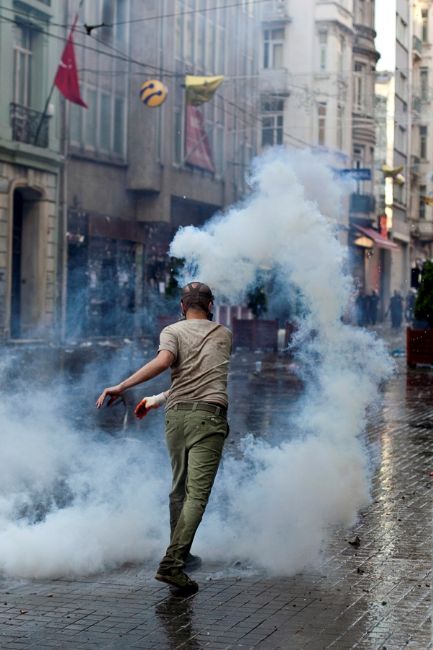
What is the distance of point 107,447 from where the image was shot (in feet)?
36.3

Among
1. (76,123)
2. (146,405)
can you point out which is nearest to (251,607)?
(146,405)

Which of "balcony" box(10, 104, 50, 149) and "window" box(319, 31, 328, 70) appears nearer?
"balcony" box(10, 104, 50, 149)

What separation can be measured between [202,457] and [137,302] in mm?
28551

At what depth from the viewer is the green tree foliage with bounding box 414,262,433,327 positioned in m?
24.6

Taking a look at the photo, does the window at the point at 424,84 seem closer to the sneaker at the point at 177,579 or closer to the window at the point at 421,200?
the window at the point at 421,200

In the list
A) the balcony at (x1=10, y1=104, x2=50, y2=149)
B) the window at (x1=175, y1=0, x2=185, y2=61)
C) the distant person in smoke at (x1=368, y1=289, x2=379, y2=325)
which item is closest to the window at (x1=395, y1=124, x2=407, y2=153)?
the distant person in smoke at (x1=368, y1=289, x2=379, y2=325)

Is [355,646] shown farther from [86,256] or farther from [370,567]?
[86,256]

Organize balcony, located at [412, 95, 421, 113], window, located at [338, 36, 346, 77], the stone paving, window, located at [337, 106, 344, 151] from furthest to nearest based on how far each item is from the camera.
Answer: balcony, located at [412, 95, 421, 113] → window, located at [337, 106, 344, 151] → window, located at [338, 36, 346, 77] → the stone paving

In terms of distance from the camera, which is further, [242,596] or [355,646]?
[242,596]

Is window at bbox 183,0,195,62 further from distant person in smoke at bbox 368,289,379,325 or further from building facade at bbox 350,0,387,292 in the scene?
distant person in smoke at bbox 368,289,379,325

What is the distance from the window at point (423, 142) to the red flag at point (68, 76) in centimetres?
4414

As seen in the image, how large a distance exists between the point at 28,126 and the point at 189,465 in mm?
25522

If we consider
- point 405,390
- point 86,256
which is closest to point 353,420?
point 405,390

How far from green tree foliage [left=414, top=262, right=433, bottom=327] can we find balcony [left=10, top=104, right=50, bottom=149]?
1156cm
